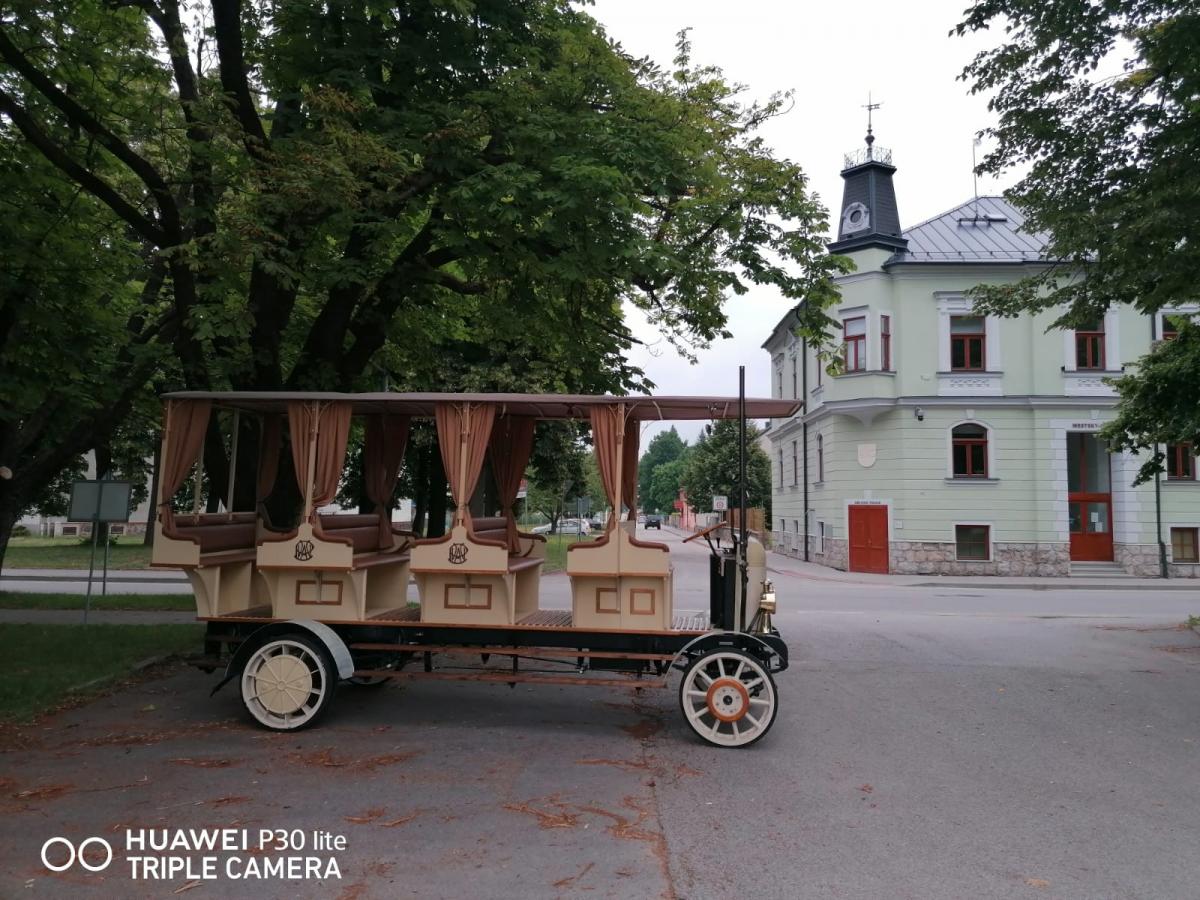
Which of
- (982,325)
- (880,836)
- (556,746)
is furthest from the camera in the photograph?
(982,325)

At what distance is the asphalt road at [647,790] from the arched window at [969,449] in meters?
18.9

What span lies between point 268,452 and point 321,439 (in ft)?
4.94

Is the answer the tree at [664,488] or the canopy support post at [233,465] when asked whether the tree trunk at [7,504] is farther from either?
the tree at [664,488]

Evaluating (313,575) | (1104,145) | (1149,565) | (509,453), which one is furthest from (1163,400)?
(1149,565)

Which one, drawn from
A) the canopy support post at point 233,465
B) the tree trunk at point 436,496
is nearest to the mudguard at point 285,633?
the canopy support post at point 233,465

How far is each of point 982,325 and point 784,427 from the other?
11.1m

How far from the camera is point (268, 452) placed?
28.5 ft

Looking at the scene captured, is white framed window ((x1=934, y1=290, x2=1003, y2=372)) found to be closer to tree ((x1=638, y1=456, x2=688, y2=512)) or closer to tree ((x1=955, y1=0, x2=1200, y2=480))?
tree ((x1=955, y1=0, x2=1200, y2=480))

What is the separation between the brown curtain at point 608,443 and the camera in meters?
7.08

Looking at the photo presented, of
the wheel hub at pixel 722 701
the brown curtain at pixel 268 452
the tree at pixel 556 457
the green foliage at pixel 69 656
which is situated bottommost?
the green foliage at pixel 69 656

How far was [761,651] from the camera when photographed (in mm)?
6820

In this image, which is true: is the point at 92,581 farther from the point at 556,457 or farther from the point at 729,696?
the point at 729,696

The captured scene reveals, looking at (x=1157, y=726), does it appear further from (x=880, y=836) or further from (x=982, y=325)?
(x=982, y=325)

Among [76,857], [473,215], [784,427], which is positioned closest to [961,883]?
[76,857]
